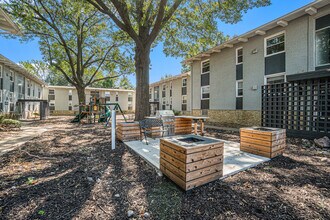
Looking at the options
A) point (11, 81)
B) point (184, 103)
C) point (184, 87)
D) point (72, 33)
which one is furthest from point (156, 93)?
point (11, 81)

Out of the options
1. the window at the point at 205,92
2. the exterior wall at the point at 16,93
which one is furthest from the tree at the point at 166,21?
the exterior wall at the point at 16,93

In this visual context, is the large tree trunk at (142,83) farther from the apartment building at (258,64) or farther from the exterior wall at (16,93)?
the exterior wall at (16,93)

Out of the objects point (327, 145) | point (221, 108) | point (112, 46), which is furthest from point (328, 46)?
point (112, 46)

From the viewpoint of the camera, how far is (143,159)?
410 cm

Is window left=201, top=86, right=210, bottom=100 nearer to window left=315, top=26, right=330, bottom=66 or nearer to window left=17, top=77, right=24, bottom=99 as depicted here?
window left=315, top=26, right=330, bottom=66

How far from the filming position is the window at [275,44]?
929cm

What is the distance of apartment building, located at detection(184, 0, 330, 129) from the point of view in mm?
7707

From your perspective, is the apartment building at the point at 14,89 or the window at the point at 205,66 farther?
the window at the point at 205,66

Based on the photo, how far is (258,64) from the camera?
411 inches

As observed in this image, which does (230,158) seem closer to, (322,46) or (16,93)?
(322,46)

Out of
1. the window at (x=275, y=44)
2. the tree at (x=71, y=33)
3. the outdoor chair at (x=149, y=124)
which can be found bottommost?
the outdoor chair at (x=149, y=124)

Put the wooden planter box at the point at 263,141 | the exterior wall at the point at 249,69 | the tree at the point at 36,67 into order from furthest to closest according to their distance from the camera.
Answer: the tree at the point at 36,67 → the exterior wall at the point at 249,69 → the wooden planter box at the point at 263,141

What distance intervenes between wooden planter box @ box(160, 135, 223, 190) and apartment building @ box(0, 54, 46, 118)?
14.9 meters

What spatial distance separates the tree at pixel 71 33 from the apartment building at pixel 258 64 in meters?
8.28
